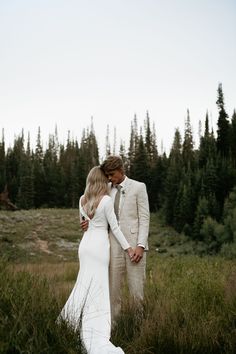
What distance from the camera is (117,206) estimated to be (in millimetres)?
5188

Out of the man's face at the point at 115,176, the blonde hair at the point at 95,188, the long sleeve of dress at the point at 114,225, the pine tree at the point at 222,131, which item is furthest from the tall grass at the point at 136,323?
the pine tree at the point at 222,131

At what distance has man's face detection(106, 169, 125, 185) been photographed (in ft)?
16.5

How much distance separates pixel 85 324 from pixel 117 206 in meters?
1.55

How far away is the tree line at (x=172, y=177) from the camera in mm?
34562

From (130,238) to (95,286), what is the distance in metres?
0.78

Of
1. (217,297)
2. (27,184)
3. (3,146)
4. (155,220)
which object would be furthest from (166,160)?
(217,297)

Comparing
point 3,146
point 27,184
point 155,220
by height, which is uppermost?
point 3,146

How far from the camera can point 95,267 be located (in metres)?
4.62

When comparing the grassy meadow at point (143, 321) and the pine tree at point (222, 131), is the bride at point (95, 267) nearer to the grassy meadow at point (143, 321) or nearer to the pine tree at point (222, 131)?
the grassy meadow at point (143, 321)

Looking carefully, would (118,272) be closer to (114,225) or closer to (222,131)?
(114,225)

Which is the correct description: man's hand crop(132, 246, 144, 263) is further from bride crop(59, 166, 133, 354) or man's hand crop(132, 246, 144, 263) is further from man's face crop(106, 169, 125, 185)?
man's face crop(106, 169, 125, 185)

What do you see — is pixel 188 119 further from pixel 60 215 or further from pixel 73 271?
pixel 73 271

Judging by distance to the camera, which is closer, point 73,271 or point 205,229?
point 73,271

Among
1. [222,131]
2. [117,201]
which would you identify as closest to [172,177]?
[222,131]
